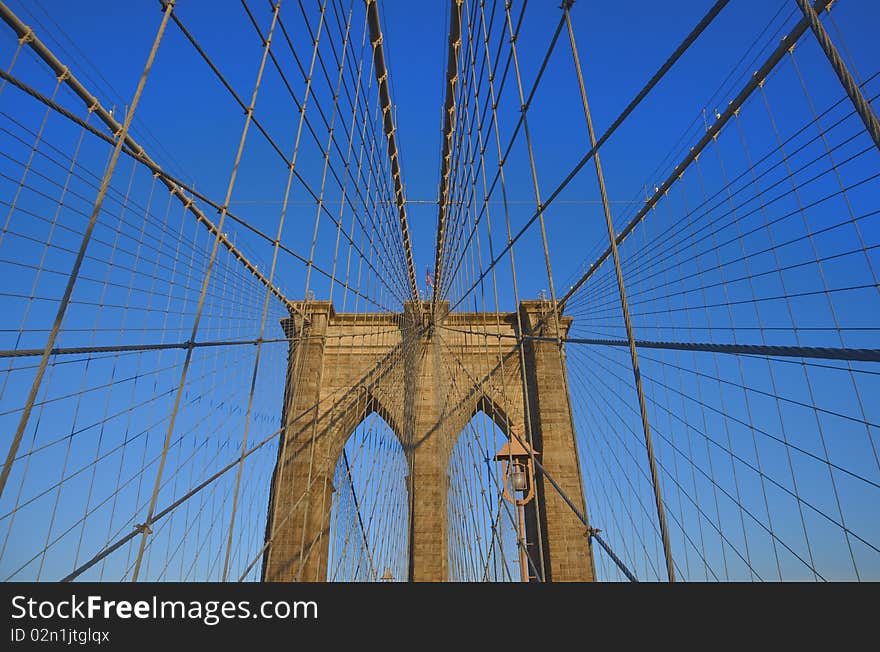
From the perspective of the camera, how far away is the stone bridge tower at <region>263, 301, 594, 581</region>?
9.81 meters

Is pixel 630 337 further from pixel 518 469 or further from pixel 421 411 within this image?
pixel 518 469

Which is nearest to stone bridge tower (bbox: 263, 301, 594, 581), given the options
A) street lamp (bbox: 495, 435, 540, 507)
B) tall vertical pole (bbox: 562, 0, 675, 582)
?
street lamp (bbox: 495, 435, 540, 507)

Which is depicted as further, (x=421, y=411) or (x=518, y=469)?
(x=518, y=469)

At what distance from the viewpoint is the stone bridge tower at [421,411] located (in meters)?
9.81

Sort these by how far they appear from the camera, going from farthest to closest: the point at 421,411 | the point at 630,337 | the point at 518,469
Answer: the point at 518,469
the point at 421,411
the point at 630,337

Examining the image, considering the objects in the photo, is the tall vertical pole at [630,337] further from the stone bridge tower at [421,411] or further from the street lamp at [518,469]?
the street lamp at [518,469]

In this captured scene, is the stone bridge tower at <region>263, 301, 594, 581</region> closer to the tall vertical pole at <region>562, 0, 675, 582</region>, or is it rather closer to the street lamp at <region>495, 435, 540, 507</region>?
the street lamp at <region>495, 435, 540, 507</region>

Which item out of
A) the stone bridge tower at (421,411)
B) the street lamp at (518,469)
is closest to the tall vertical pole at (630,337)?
the stone bridge tower at (421,411)

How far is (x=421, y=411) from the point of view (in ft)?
37.8

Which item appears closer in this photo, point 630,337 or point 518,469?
point 630,337

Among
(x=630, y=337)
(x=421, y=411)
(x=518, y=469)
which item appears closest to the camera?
(x=630, y=337)

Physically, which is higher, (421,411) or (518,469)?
(421,411)

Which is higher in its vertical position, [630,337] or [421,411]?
[421,411]

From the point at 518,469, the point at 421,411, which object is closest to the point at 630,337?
the point at 421,411
